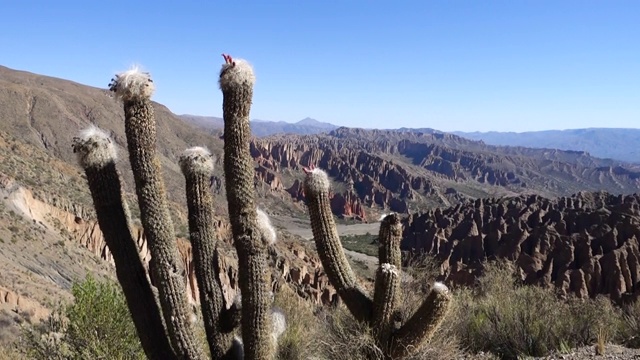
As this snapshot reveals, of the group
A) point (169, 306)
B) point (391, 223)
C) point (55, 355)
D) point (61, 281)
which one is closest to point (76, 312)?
point (55, 355)

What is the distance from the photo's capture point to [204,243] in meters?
5.77

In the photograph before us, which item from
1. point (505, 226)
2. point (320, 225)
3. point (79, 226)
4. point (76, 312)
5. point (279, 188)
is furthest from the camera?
point (279, 188)

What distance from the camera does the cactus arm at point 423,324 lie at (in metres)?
6.70

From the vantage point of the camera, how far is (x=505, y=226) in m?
61.4

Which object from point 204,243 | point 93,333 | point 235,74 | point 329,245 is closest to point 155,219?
point 204,243

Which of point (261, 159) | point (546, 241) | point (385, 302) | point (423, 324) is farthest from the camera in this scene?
point (261, 159)

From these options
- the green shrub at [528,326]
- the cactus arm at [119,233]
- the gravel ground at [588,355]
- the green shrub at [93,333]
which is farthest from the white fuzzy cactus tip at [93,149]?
the green shrub at [528,326]

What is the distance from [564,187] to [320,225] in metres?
212

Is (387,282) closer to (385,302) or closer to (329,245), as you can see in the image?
(385,302)

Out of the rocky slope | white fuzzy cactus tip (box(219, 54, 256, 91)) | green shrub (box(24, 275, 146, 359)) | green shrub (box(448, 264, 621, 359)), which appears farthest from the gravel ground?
the rocky slope

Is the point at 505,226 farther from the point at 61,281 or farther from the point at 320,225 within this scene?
the point at 320,225

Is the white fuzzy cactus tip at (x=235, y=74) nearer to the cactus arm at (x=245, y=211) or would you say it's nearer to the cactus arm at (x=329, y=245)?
the cactus arm at (x=245, y=211)

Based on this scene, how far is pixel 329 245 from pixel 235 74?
3038 mm

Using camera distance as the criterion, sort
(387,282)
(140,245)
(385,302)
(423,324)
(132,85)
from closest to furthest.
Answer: (132,85) < (423,324) < (387,282) < (385,302) < (140,245)
